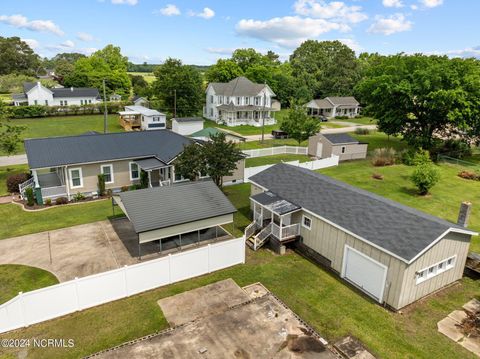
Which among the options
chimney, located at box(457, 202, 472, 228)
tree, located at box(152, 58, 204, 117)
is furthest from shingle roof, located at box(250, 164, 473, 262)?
tree, located at box(152, 58, 204, 117)

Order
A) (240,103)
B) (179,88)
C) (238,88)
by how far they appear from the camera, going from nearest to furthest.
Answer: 1. (179,88)
2. (240,103)
3. (238,88)

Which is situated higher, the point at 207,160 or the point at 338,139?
the point at 207,160

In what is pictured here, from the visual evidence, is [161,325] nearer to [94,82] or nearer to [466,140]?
[466,140]

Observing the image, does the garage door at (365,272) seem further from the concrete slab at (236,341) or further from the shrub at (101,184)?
the shrub at (101,184)

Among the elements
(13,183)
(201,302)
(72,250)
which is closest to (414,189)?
(201,302)

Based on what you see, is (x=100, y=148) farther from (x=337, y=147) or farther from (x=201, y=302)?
(x=337, y=147)

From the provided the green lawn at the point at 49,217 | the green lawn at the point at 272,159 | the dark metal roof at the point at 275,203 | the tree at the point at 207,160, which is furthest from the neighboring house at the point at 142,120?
the dark metal roof at the point at 275,203

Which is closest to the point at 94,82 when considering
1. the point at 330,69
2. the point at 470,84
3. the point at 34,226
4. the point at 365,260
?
the point at 330,69
